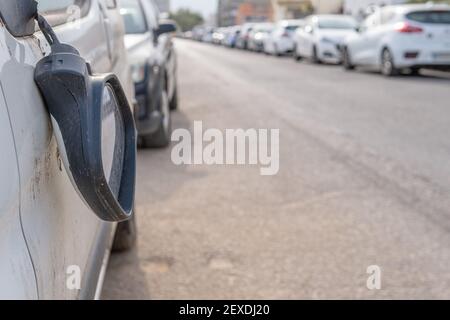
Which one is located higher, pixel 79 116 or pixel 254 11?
pixel 79 116

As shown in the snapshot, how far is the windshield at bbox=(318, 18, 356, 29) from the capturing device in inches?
735

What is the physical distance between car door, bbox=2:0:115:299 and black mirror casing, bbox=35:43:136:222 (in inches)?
1.3

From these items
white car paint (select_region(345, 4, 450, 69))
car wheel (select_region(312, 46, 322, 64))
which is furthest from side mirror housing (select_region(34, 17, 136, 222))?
car wheel (select_region(312, 46, 322, 64))

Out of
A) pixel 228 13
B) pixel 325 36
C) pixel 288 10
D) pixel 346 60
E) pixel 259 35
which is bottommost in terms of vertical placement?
pixel 228 13

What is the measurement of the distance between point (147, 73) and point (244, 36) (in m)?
27.1

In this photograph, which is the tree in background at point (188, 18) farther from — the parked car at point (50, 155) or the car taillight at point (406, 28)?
the parked car at point (50, 155)

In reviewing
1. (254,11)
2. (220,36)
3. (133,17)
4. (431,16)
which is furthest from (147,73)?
(254,11)

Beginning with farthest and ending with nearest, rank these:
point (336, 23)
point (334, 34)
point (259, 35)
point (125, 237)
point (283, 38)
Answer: point (259, 35)
point (283, 38)
point (336, 23)
point (334, 34)
point (125, 237)

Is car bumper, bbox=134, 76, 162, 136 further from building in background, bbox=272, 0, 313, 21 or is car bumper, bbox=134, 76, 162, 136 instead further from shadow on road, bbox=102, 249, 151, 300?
building in background, bbox=272, 0, 313, 21

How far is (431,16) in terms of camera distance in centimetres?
1322

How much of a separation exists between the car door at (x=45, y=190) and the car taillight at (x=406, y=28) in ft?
38.9

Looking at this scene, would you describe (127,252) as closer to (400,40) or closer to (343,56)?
(400,40)

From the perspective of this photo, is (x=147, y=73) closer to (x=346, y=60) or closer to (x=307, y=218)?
(x=307, y=218)

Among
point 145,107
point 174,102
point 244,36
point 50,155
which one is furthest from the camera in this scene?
point 244,36
